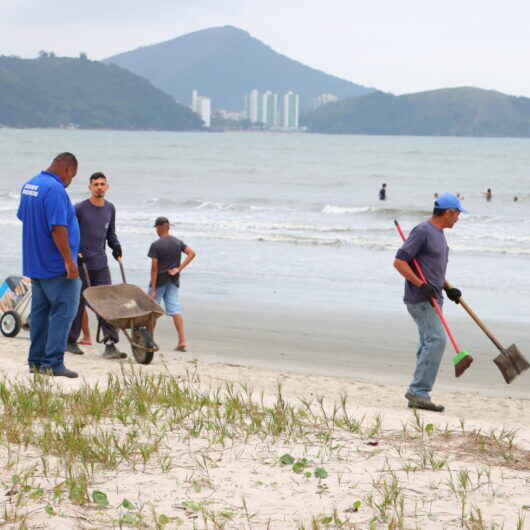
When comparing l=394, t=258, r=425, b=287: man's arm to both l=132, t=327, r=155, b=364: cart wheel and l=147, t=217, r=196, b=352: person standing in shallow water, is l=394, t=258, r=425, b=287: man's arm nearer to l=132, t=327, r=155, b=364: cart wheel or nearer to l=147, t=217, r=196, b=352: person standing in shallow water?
l=132, t=327, r=155, b=364: cart wheel

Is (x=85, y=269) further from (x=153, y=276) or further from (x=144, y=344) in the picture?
(x=153, y=276)

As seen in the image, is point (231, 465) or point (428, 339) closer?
point (231, 465)

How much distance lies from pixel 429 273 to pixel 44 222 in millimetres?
2795

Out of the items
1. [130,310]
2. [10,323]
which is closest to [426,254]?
[130,310]

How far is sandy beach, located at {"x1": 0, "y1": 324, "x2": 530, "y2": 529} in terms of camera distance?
4.09 m

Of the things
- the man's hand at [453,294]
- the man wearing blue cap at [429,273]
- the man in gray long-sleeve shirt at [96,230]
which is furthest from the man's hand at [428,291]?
the man in gray long-sleeve shirt at [96,230]

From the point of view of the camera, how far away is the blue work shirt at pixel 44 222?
21.5 ft

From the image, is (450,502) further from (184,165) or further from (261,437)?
(184,165)

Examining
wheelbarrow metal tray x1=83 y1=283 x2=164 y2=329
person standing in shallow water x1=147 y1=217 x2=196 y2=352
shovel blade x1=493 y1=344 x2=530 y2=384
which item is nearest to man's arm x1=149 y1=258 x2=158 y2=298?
person standing in shallow water x1=147 y1=217 x2=196 y2=352

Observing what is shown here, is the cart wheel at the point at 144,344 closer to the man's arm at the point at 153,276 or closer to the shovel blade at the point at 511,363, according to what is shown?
the man's arm at the point at 153,276

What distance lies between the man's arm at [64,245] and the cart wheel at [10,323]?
146 inches

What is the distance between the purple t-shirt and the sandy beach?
96 centimetres

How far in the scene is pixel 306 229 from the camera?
27.4 m

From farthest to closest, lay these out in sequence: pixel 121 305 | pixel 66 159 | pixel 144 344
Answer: pixel 144 344, pixel 121 305, pixel 66 159
